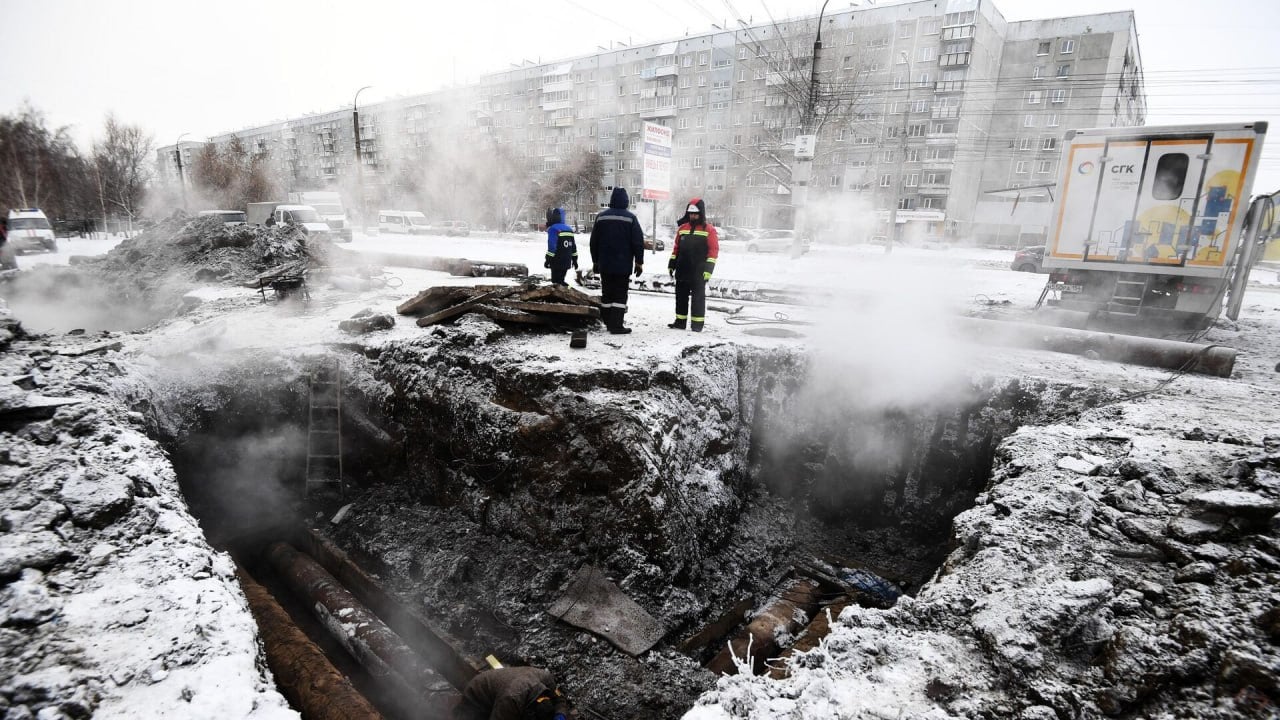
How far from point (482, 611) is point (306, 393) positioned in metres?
3.17

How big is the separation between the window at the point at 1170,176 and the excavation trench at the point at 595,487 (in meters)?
5.25

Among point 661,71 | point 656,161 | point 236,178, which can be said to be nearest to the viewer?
point 656,161

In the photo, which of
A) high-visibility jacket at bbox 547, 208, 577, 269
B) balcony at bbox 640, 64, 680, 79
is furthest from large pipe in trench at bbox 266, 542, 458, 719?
balcony at bbox 640, 64, 680, 79

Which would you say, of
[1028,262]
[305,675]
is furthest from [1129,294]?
[305,675]

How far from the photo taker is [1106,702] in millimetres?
2012

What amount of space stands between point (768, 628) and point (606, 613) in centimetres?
129

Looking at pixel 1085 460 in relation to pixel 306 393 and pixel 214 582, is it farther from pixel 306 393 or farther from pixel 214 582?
pixel 306 393

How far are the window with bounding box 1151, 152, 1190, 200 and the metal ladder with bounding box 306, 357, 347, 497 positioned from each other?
11317 millimetres

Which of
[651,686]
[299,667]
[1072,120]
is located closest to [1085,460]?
[651,686]

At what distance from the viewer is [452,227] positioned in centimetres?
2819

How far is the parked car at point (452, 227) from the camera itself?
2700 centimetres

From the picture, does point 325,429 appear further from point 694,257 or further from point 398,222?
point 398,222

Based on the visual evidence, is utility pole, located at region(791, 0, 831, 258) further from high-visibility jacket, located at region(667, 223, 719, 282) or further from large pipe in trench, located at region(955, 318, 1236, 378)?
high-visibility jacket, located at region(667, 223, 719, 282)

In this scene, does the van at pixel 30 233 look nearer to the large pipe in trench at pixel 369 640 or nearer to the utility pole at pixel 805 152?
the large pipe in trench at pixel 369 640
